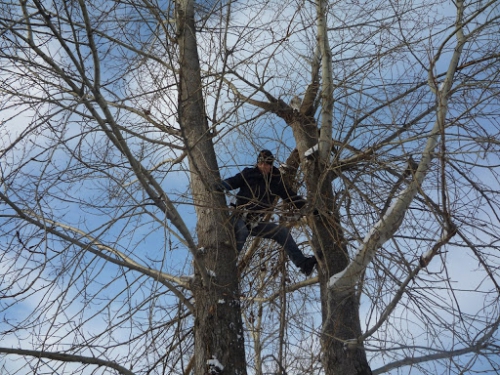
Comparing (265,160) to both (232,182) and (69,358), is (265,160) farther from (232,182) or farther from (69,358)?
(69,358)

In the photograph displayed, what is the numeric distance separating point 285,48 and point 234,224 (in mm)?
1790

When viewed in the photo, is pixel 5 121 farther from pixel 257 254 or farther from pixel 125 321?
pixel 257 254

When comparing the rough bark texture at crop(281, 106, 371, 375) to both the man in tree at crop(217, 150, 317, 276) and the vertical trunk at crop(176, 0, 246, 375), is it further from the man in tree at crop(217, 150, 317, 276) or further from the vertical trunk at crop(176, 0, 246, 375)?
the vertical trunk at crop(176, 0, 246, 375)

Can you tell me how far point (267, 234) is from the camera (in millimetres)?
5156

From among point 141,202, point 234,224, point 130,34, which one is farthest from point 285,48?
point 141,202

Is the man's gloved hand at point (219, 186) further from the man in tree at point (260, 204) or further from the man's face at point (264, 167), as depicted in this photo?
the man's face at point (264, 167)

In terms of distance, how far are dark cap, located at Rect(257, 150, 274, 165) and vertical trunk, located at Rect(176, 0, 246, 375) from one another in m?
0.44

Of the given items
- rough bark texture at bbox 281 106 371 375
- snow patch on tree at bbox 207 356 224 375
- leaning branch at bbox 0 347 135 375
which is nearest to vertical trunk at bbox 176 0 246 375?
snow patch on tree at bbox 207 356 224 375

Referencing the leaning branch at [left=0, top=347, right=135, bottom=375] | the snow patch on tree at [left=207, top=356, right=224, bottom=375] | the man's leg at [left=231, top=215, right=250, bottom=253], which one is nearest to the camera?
the leaning branch at [left=0, top=347, right=135, bottom=375]

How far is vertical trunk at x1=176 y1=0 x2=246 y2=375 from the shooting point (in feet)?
13.5

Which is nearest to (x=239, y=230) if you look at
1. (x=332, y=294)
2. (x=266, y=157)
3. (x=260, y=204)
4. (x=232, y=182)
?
(x=260, y=204)

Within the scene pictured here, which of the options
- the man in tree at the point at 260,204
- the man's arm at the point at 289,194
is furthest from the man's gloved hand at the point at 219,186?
the man's arm at the point at 289,194

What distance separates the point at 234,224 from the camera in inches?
Result: 179

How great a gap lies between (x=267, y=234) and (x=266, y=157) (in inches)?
30.3
